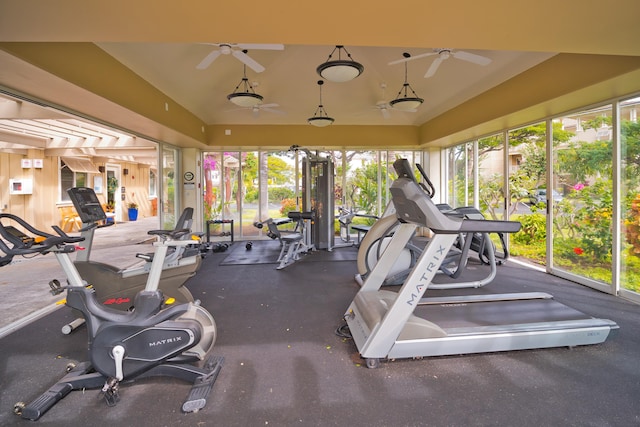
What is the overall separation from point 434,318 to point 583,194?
10.9 ft

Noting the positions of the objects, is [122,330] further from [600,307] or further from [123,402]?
[600,307]

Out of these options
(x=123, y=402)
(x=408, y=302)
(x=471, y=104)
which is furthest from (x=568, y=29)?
(x=123, y=402)

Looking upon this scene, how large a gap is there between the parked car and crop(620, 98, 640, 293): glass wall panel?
0.92m

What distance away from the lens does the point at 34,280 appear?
4.39 meters

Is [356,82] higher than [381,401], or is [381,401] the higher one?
[356,82]

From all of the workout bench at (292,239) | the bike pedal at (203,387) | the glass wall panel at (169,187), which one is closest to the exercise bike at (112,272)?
the bike pedal at (203,387)

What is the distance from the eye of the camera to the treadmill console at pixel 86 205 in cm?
273

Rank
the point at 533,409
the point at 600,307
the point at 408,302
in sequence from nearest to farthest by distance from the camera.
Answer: the point at 533,409, the point at 408,302, the point at 600,307

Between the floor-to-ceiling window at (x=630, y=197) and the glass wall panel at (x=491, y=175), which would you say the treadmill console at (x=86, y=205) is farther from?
the glass wall panel at (x=491, y=175)

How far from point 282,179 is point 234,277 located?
14.2 ft

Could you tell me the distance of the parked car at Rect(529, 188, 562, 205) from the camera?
15.6 feet

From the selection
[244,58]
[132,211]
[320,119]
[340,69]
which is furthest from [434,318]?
[132,211]

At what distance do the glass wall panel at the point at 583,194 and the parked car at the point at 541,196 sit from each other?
1 centimetres

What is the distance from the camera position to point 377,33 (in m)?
2.52
